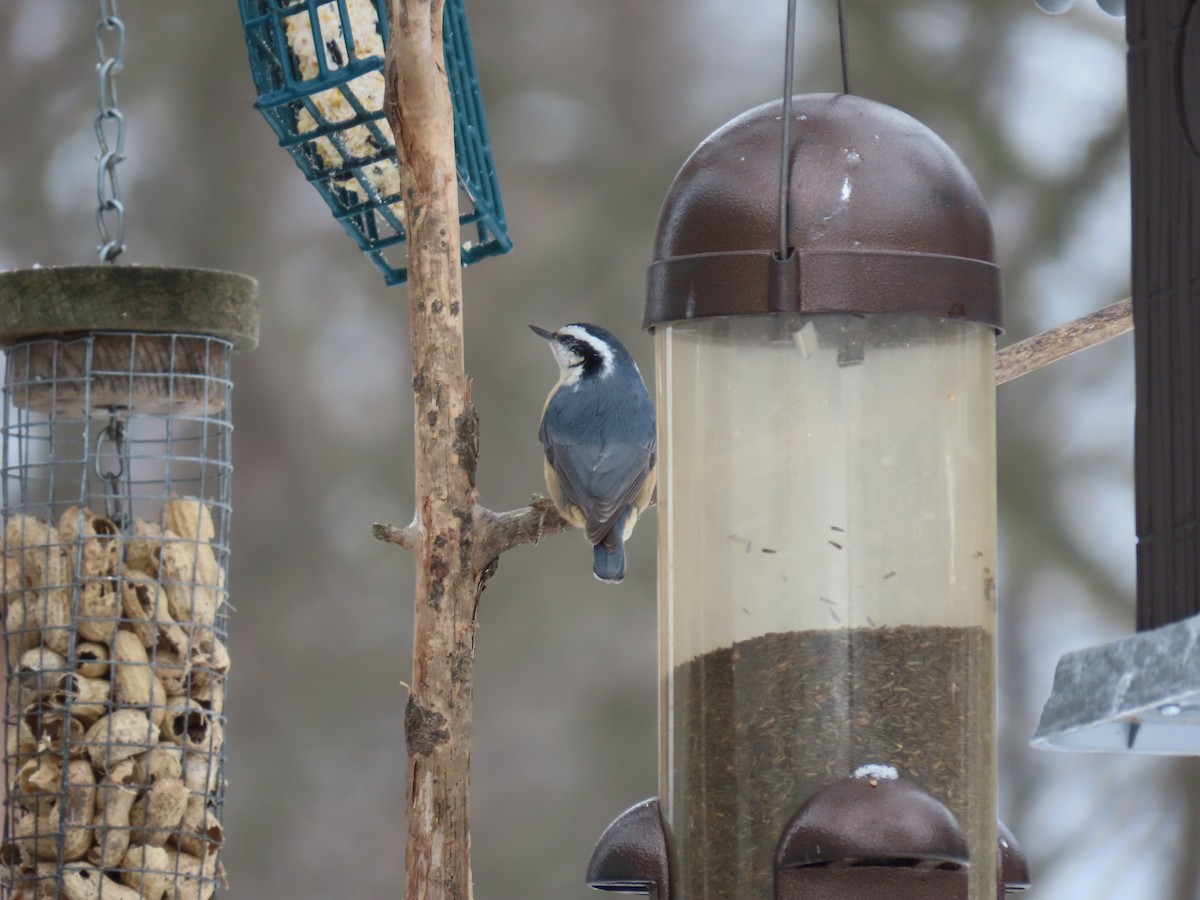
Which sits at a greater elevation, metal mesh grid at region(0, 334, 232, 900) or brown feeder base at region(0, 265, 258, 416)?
brown feeder base at region(0, 265, 258, 416)

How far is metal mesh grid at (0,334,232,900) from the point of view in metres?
3.37

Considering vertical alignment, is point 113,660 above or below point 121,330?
below

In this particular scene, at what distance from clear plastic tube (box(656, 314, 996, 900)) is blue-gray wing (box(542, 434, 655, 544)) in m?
1.40

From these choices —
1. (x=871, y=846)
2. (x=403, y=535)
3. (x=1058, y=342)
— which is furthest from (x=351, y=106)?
(x=871, y=846)

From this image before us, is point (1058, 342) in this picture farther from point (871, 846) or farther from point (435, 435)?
point (871, 846)

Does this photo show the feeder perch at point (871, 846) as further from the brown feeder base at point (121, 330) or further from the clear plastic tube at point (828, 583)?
the brown feeder base at point (121, 330)

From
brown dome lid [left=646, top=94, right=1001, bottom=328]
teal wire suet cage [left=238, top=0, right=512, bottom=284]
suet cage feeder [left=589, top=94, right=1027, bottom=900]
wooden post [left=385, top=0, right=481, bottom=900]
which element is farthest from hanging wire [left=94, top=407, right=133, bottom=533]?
brown dome lid [left=646, top=94, right=1001, bottom=328]

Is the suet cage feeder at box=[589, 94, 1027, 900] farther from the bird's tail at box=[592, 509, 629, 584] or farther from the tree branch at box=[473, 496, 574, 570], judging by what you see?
the bird's tail at box=[592, 509, 629, 584]

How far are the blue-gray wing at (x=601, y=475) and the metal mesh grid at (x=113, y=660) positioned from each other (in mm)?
746

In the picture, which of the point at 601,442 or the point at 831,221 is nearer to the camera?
the point at 831,221

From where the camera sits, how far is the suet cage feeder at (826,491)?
2.18 m

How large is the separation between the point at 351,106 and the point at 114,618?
1.07 metres

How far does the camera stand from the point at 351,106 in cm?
353

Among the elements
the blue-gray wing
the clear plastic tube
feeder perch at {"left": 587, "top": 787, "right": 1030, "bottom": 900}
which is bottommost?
feeder perch at {"left": 587, "top": 787, "right": 1030, "bottom": 900}
